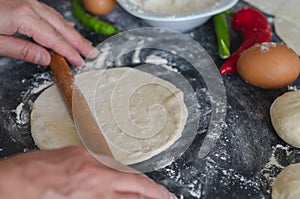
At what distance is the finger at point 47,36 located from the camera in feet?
5.91

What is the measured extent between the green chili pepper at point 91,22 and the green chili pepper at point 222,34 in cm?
45

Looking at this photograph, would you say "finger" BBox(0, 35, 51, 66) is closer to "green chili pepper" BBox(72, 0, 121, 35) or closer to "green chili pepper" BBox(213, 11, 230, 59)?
"green chili pepper" BBox(72, 0, 121, 35)

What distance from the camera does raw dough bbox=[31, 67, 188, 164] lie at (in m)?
1.59

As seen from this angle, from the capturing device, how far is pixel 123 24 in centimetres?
217

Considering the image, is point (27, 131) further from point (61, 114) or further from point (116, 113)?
point (116, 113)

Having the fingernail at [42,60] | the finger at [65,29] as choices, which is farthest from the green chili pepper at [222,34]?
the fingernail at [42,60]

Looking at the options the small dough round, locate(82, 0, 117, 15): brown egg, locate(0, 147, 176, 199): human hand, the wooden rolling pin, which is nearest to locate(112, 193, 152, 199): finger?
locate(0, 147, 176, 199): human hand

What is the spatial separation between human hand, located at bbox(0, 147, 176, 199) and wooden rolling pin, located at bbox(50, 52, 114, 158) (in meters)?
0.29

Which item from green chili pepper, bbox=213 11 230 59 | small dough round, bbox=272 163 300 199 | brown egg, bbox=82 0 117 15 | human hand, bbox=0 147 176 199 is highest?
human hand, bbox=0 147 176 199

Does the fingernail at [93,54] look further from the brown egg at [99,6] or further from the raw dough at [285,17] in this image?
the raw dough at [285,17]

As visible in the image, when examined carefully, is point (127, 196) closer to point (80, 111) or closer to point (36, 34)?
point (80, 111)

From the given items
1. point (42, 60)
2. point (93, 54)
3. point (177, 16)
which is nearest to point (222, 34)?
point (177, 16)

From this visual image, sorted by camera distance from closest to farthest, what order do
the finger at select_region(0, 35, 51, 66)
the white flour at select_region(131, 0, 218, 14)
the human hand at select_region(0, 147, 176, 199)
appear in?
the human hand at select_region(0, 147, 176, 199) < the finger at select_region(0, 35, 51, 66) < the white flour at select_region(131, 0, 218, 14)

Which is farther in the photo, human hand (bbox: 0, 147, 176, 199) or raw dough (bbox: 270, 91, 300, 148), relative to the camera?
raw dough (bbox: 270, 91, 300, 148)
